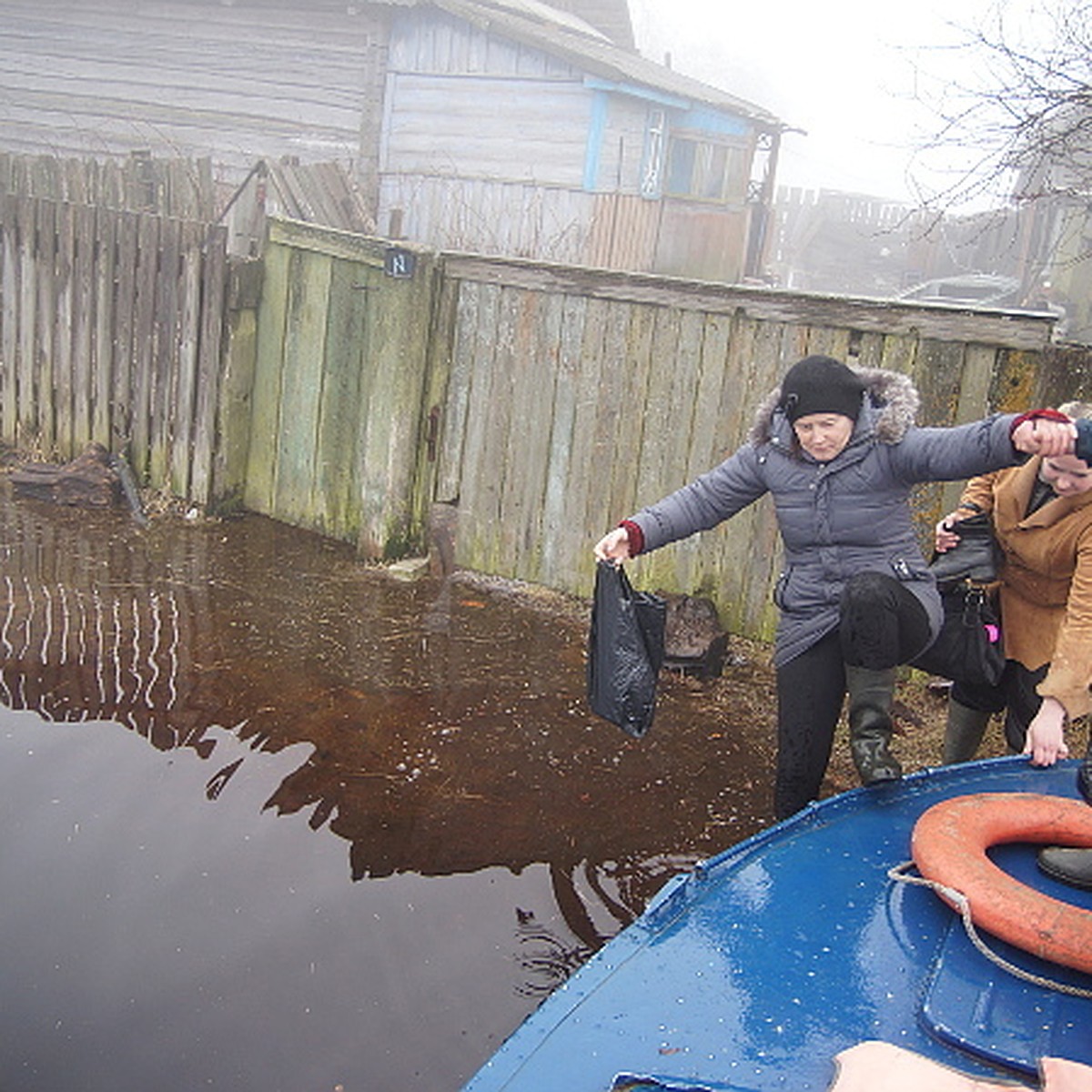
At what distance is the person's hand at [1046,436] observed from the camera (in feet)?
11.2

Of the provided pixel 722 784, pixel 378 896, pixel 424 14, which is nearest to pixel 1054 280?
pixel 424 14

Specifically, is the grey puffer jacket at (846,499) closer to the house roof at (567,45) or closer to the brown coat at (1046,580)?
the brown coat at (1046,580)

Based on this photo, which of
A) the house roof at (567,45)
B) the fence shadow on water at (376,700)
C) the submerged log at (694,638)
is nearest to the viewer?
the fence shadow on water at (376,700)

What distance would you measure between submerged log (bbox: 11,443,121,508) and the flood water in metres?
1.05

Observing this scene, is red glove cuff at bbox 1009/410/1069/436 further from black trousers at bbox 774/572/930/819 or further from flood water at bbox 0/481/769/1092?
flood water at bbox 0/481/769/1092

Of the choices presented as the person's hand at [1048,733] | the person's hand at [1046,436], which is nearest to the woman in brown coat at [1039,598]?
the person's hand at [1048,733]

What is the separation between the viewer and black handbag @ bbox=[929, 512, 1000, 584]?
419 cm

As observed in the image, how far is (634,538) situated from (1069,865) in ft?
5.65

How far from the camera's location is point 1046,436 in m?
3.43

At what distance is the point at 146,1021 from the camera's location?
3344 mm

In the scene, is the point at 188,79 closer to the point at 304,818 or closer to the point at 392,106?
the point at 392,106

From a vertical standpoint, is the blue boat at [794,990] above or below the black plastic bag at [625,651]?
below

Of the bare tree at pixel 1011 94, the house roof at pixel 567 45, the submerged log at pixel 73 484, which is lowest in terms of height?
the submerged log at pixel 73 484

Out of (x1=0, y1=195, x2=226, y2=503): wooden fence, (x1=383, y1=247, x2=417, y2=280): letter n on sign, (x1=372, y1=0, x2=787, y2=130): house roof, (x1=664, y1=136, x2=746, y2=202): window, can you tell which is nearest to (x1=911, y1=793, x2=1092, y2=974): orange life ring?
(x1=383, y1=247, x2=417, y2=280): letter n on sign
